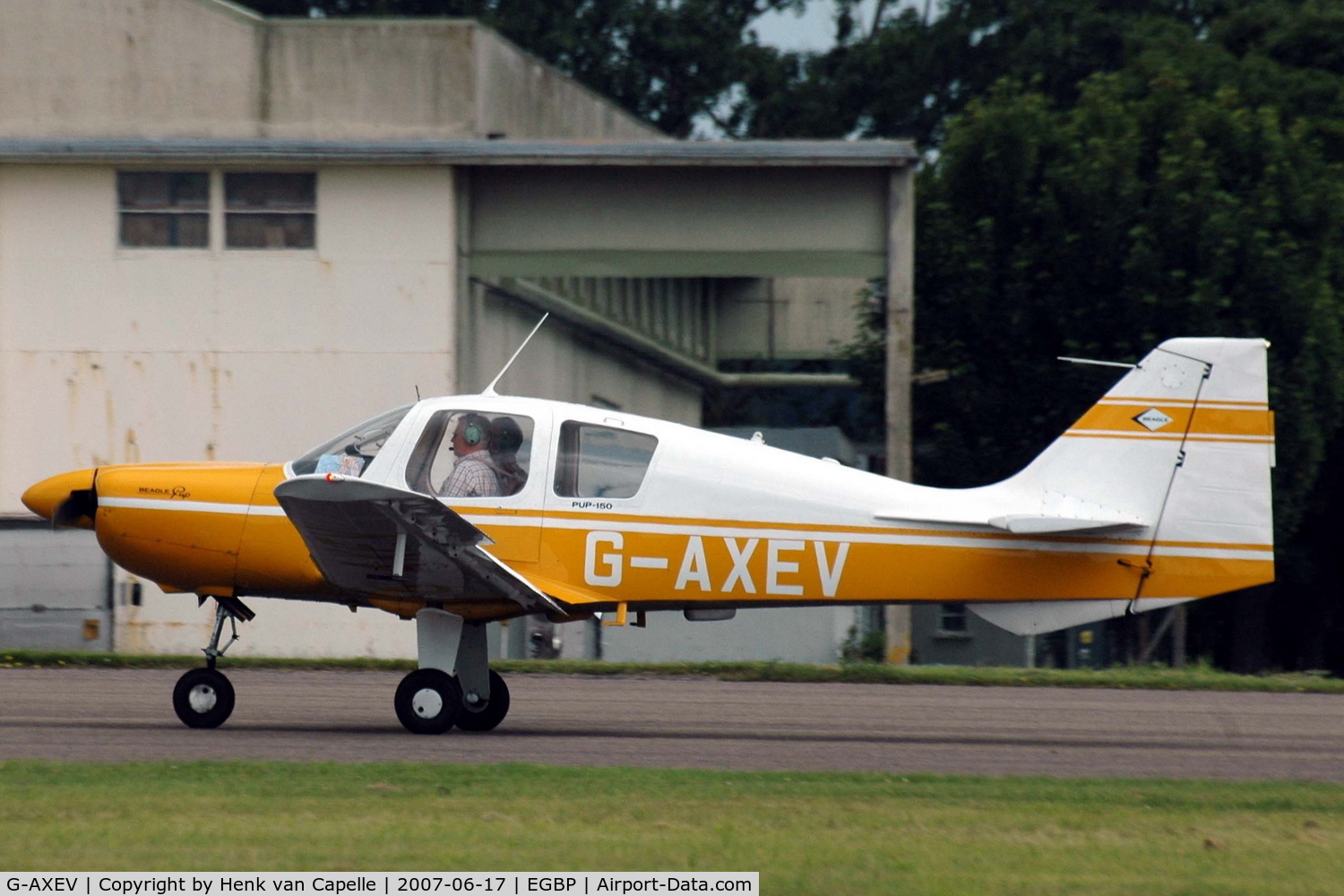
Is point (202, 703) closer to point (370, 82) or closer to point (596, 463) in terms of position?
point (596, 463)

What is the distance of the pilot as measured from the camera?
1079cm

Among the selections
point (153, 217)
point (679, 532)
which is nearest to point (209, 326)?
point (153, 217)

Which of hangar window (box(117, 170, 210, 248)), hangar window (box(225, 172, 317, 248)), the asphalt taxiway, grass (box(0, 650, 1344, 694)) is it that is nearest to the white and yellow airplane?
the asphalt taxiway

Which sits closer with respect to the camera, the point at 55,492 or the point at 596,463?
Result: the point at 596,463

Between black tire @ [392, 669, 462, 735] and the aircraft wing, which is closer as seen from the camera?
the aircraft wing

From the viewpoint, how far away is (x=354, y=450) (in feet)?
35.6

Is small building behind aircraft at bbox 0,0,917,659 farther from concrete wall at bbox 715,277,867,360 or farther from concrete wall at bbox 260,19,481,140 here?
concrete wall at bbox 715,277,867,360

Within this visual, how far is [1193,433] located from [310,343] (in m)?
12.2

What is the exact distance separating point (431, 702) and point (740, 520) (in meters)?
2.37

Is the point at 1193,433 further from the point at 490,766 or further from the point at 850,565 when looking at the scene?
the point at 490,766

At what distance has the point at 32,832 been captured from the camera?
283 inches

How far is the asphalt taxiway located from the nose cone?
1.50 metres

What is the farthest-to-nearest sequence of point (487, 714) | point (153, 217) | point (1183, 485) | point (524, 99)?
1. point (524, 99)
2. point (153, 217)
3. point (487, 714)
4. point (1183, 485)

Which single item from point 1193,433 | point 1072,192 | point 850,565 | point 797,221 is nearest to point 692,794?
point 850,565
